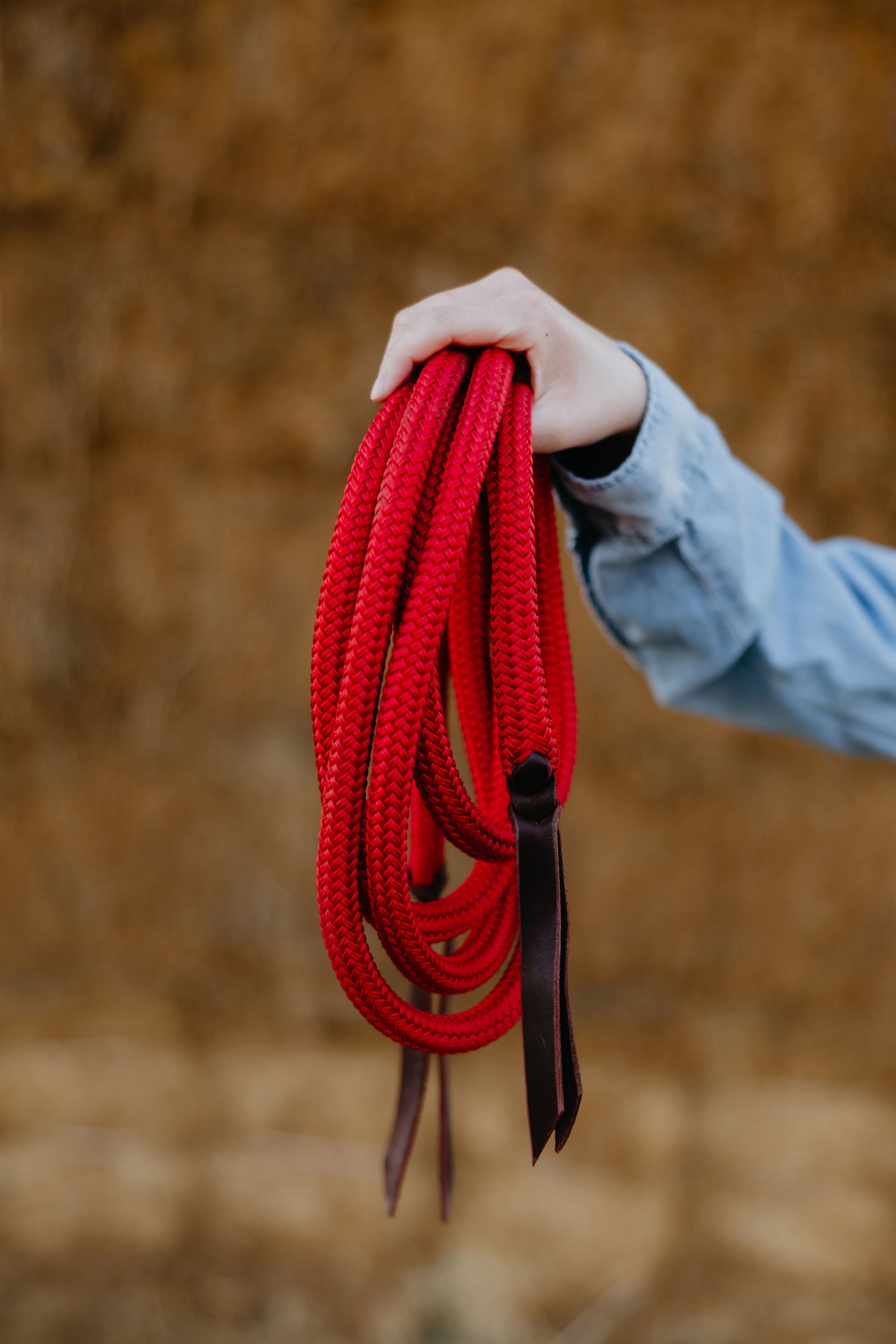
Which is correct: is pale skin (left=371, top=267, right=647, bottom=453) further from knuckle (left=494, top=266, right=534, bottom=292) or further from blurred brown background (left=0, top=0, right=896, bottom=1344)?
blurred brown background (left=0, top=0, right=896, bottom=1344)

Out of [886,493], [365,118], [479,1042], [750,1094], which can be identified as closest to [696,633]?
[479,1042]

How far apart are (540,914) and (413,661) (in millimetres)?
116

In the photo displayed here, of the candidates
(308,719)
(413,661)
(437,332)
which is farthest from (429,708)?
(308,719)

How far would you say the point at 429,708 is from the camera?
383 mm

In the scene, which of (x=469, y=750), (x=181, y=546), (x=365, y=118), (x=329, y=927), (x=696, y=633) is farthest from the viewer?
(x=181, y=546)

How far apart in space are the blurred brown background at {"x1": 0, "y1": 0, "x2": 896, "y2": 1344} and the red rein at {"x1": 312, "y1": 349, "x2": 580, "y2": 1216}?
2.74 feet

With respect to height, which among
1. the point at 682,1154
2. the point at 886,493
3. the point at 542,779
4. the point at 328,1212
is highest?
the point at 886,493

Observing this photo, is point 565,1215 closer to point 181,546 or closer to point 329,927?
point 181,546

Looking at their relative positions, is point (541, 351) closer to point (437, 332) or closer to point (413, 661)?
point (437, 332)

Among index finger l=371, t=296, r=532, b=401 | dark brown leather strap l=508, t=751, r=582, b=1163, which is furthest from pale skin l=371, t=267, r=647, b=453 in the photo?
dark brown leather strap l=508, t=751, r=582, b=1163

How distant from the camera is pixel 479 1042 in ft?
1.37

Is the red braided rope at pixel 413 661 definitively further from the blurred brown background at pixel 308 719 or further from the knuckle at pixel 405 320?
the blurred brown background at pixel 308 719

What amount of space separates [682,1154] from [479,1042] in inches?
44.6

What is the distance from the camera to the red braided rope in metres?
0.37
